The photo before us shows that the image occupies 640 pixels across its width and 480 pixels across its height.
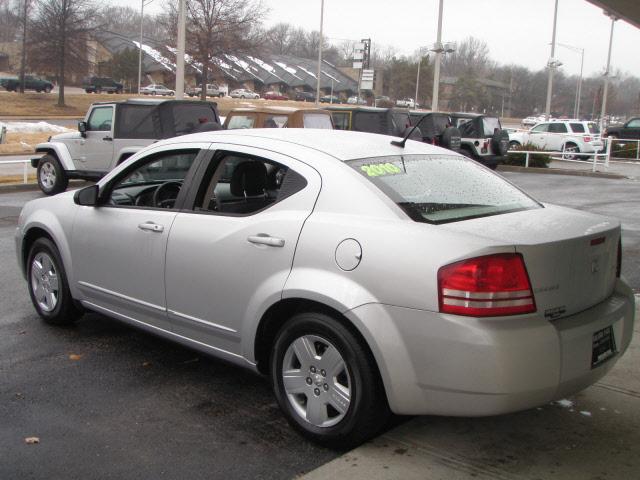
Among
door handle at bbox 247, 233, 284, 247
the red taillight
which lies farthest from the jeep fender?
the red taillight

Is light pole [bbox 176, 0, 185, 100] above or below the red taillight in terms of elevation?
above

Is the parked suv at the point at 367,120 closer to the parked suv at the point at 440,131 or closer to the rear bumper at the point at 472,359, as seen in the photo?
the parked suv at the point at 440,131

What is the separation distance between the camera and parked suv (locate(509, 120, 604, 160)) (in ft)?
92.4

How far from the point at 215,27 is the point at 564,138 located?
2107 cm

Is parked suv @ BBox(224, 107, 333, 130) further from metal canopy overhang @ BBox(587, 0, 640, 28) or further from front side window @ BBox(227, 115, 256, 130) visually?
metal canopy overhang @ BBox(587, 0, 640, 28)

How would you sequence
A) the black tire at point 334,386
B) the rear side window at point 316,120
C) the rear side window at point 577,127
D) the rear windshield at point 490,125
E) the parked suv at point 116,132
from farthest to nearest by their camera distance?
the rear side window at point 577,127 → the rear windshield at point 490,125 → the rear side window at point 316,120 → the parked suv at point 116,132 → the black tire at point 334,386

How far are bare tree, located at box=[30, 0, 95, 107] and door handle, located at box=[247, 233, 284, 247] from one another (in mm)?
53456

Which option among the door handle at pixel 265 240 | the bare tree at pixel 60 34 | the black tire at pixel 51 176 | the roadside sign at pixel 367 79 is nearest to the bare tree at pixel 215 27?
the roadside sign at pixel 367 79

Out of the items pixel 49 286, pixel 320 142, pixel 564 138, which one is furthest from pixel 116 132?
pixel 564 138

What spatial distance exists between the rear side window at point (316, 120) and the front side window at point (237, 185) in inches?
364

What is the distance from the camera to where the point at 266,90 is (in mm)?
108312

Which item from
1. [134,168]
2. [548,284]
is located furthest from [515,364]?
[134,168]

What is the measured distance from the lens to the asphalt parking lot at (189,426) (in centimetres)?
339

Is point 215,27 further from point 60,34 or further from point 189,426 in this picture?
point 189,426
